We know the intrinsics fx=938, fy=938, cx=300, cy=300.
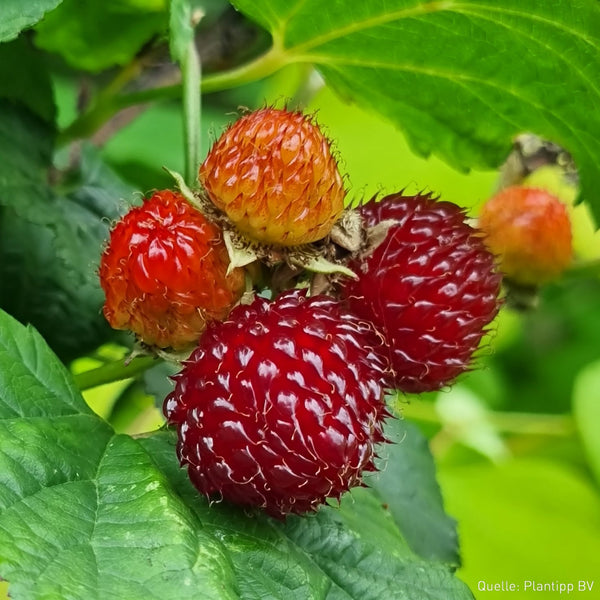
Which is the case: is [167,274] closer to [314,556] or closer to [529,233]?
[314,556]

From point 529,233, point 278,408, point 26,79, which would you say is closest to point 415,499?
point 529,233

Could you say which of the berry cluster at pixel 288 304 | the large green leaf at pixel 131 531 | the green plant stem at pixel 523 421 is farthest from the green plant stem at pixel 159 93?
the green plant stem at pixel 523 421

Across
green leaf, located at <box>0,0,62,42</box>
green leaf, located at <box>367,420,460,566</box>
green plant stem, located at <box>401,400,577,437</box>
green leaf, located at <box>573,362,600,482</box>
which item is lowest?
green plant stem, located at <box>401,400,577,437</box>

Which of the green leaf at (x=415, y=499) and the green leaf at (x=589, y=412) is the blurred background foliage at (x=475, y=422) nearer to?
the green leaf at (x=589, y=412)

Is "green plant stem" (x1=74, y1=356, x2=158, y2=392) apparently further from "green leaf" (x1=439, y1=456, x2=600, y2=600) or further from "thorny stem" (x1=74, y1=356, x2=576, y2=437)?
"green leaf" (x1=439, y1=456, x2=600, y2=600)

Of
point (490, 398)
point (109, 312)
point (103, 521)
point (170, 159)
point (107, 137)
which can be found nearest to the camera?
point (103, 521)

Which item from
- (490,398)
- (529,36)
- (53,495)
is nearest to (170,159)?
(490,398)

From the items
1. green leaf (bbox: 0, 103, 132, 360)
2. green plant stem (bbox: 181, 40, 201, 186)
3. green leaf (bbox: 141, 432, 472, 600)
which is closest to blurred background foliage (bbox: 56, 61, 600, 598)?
green leaf (bbox: 0, 103, 132, 360)

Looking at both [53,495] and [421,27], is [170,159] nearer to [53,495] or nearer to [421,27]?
[421,27]
